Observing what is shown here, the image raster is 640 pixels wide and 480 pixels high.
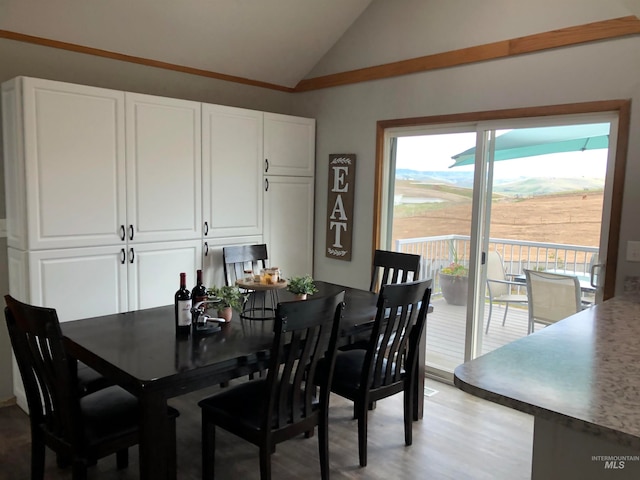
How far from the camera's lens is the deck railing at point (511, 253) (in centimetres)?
321

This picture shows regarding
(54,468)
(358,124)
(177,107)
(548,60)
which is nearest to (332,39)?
(358,124)

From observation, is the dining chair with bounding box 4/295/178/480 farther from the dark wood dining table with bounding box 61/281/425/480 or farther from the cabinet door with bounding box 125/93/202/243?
the cabinet door with bounding box 125/93/202/243

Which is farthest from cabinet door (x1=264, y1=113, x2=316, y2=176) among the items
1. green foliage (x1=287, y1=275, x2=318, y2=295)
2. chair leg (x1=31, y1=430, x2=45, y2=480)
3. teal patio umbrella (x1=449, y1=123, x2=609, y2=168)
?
chair leg (x1=31, y1=430, x2=45, y2=480)

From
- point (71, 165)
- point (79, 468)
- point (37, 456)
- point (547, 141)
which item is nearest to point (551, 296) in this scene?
point (547, 141)

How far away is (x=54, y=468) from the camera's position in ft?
8.43

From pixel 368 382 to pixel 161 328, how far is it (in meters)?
1.08

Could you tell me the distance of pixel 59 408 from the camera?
2.00m

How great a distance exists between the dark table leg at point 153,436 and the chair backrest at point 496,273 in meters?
2.54

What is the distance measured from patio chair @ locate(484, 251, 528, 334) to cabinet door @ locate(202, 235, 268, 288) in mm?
1981

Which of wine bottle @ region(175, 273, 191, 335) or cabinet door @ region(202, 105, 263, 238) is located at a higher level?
cabinet door @ region(202, 105, 263, 238)

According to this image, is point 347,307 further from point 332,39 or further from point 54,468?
→ point 332,39

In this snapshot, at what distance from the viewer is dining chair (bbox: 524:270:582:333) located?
322cm

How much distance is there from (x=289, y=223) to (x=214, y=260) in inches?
32.3

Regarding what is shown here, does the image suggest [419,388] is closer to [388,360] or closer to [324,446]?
[388,360]
